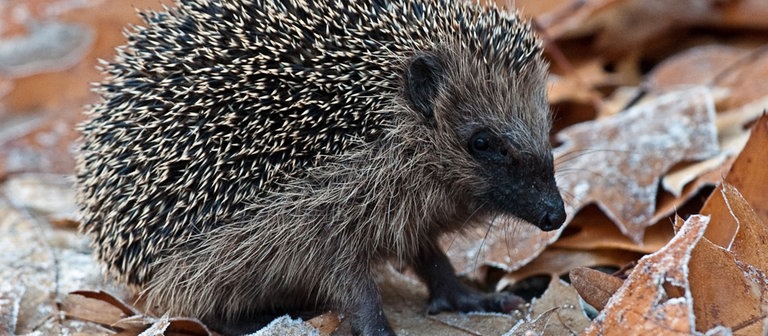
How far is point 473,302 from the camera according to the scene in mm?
4617

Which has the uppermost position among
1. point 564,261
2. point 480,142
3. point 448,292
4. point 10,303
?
point 10,303

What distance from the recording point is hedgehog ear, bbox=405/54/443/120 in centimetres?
426

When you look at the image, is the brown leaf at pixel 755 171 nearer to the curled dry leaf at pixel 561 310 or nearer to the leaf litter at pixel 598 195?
the leaf litter at pixel 598 195

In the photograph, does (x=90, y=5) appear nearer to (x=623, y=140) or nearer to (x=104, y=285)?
(x=104, y=285)

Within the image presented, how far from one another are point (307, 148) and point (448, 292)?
1.09 metres

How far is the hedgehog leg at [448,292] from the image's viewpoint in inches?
180

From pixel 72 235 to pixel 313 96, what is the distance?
239 centimetres

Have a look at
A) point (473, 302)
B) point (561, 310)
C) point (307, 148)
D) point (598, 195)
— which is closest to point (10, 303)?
point (307, 148)

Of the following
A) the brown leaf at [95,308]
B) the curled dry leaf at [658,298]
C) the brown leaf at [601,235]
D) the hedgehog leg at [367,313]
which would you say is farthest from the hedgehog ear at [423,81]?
the brown leaf at [95,308]

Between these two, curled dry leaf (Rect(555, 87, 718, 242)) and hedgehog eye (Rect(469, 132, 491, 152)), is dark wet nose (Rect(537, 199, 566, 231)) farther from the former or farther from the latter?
curled dry leaf (Rect(555, 87, 718, 242))

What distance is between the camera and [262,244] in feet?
14.0

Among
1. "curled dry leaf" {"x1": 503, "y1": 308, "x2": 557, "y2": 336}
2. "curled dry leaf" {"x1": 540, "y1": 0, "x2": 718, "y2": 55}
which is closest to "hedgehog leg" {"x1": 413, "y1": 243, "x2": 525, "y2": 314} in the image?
"curled dry leaf" {"x1": 503, "y1": 308, "x2": 557, "y2": 336}

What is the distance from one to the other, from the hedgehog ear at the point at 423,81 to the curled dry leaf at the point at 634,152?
1088 millimetres

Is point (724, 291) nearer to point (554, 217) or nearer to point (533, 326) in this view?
point (533, 326)
